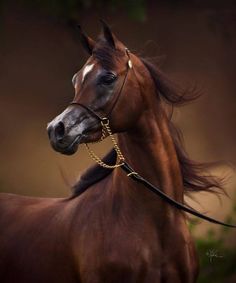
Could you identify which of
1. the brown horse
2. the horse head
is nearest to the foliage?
the brown horse

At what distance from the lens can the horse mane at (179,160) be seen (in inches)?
216

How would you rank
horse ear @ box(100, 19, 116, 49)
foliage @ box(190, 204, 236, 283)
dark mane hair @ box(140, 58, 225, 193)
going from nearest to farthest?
horse ear @ box(100, 19, 116, 49) → dark mane hair @ box(140, 58, 225, 193) → foliage @ box(190, 204, 236, 283)

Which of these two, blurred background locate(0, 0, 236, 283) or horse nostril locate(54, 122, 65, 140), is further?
blurred background locate(0, 0, 236, 283)

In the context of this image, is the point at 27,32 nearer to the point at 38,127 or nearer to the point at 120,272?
the point at 38,127

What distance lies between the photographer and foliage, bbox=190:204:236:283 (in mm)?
8570

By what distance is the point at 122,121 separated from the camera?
17.0ft

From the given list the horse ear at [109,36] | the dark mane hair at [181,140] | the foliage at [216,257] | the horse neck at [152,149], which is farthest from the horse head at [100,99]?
the foliage at [216,257]

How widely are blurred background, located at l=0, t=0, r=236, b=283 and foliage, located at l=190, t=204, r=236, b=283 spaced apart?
82 centimetres

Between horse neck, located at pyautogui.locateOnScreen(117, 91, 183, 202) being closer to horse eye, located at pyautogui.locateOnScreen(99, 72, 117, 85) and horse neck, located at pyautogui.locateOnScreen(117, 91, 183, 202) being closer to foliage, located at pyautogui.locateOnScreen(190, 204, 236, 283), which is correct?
horse eye, located at pyautogui.locateOnScreen(99, 72, 117, 85)

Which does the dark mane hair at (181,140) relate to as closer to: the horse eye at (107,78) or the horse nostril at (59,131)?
the horse eye at (107,78)

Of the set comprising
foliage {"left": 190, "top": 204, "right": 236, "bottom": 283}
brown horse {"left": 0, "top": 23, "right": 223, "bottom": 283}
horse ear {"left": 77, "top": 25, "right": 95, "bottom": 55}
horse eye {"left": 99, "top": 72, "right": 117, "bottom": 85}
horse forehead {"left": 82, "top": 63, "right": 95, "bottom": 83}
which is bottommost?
foliage {"left": 190, "top": 204, "right": 236, "bottom": 283}

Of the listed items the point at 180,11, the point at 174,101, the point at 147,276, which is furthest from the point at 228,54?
the point at 147,276

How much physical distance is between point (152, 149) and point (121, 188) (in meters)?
0.27

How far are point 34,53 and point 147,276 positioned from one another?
4879 millimetres
